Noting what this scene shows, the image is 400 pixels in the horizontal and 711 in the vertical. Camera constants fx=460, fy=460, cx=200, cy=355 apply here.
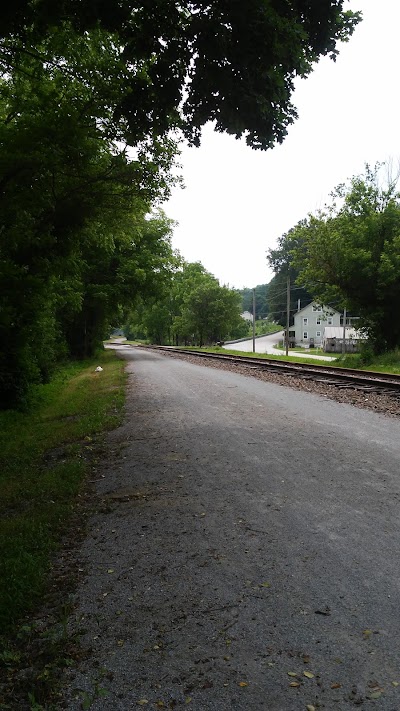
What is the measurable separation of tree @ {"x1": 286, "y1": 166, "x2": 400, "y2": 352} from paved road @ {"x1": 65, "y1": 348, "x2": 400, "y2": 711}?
18.0 metres

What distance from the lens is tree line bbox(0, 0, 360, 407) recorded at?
5203 mm

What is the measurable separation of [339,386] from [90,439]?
810cm

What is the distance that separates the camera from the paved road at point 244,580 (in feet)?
7.64

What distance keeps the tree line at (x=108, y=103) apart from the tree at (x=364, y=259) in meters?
14.4

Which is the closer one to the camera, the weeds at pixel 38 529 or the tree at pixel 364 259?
the weeds at pixel 38 529

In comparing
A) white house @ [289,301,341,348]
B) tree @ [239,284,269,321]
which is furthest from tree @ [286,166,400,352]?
tree @ [239,284,269,321]

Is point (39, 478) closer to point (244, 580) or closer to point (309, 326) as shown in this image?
point (244, 580)

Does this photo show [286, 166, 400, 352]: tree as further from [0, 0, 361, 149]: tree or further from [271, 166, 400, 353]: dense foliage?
[0, 0, 361, 149]: tree

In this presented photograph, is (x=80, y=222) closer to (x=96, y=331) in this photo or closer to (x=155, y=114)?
(x=155, y=114)

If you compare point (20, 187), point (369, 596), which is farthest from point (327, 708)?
point (20, 187)

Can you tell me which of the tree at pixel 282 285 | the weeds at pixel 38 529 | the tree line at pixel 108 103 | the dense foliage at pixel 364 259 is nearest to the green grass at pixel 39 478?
the weeds at pixel 38 529

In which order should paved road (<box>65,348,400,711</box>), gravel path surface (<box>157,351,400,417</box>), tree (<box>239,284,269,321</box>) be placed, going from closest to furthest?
paved road (<box>65,348,400,711</box>) < gravel path surface (<box>157,351,400,417</box>) < tree (<box>239,284,269,321</box>)

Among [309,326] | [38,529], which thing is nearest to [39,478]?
[38,529]

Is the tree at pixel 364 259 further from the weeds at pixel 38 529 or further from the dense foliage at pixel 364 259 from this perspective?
the weeds at pixel 38 529
